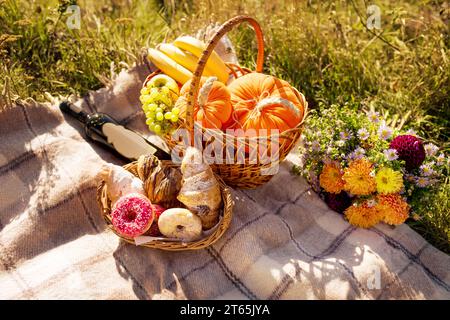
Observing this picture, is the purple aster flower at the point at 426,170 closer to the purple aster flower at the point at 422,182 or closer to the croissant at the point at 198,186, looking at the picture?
the purple aster flower at the point at 422,182

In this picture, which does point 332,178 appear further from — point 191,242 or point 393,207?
point 191,242

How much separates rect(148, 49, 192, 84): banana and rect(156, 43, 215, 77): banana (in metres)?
0.03

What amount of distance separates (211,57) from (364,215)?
1198 millimetres

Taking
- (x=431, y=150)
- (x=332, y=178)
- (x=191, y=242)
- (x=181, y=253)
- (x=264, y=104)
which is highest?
(x=264, y=104)

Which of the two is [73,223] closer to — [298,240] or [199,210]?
[199,210]

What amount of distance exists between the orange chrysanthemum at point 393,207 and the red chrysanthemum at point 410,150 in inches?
7.6

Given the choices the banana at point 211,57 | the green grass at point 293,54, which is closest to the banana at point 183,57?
the banana at point 211,57

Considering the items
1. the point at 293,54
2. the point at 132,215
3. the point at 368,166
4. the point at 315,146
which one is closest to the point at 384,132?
the point at 368,166

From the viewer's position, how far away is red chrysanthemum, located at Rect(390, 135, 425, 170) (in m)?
2.41

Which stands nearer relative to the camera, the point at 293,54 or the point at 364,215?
the point at 364,215

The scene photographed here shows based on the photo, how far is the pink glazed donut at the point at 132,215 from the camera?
7.00 feet

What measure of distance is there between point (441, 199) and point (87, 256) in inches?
76.5

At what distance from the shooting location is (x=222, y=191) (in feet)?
7.71

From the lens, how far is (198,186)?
2.20 meters
